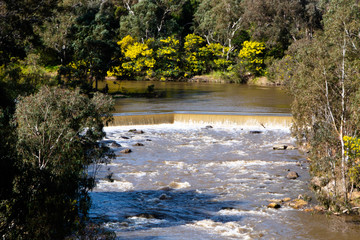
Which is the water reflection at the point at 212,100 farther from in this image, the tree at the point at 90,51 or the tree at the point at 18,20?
the tree at the point at 18,20

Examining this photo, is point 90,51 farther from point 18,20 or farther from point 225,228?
point 225,228

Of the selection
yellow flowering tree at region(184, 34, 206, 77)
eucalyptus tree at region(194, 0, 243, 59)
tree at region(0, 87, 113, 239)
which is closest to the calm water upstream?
tree at region(0, 87, 113, 239)

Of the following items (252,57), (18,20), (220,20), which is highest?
(220,20)

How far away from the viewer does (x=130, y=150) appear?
2528 cm

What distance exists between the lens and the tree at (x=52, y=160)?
849 cm

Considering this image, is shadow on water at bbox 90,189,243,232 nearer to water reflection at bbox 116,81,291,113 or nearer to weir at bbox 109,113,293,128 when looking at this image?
weir at bbox 109,113,293,128

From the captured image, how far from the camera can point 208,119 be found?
33188 millimetres

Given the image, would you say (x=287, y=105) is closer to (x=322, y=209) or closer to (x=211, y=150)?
(x=211, y=150)

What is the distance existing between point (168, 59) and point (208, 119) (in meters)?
30.8

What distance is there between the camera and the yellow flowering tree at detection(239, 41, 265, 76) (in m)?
59.0

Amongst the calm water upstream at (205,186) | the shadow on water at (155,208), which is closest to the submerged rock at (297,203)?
the calm water upstream at (205,186)

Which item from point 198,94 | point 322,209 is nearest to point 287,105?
point 198,94

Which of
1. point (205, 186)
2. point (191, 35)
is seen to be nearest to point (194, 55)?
point (191, 35)

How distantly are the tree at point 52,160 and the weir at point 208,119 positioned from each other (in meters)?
17.2
